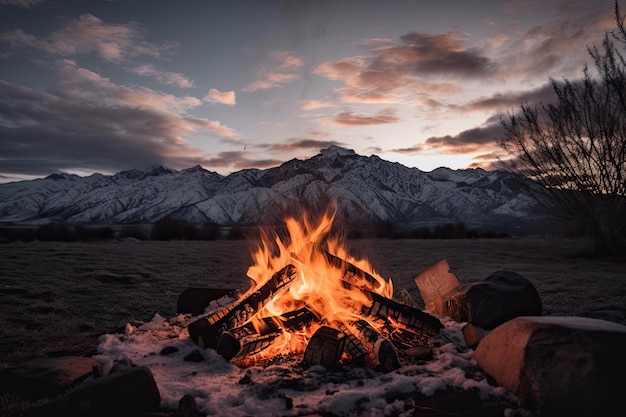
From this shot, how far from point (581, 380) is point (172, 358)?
4285mm

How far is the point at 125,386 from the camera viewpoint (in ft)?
10.8

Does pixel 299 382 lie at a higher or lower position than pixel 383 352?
lower

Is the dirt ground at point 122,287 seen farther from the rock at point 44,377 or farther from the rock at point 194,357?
the rock at point 194,357

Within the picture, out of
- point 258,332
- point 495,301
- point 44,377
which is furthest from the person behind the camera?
point 495,301

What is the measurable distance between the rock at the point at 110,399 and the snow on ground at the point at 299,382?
0.22 metres

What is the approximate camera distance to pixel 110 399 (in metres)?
3.19

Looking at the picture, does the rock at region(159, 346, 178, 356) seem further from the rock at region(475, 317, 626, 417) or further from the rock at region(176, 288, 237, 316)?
the rock at region(475, 317, 626, 417)

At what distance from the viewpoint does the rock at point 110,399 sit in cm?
308

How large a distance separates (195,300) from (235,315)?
7.38ft

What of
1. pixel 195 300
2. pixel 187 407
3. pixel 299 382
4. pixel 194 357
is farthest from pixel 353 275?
pixel 187 407

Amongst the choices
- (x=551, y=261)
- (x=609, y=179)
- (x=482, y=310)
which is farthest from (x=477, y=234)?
(x=482, y=310)

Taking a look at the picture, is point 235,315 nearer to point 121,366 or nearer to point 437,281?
point 121,366

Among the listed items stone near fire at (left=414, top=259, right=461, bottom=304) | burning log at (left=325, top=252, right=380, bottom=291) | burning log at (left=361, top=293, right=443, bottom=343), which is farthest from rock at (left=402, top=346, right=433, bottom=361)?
stone near fire at (left=414, top=259, right=461, bottom=304)

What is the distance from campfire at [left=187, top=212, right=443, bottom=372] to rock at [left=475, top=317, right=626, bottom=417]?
1247 mm
